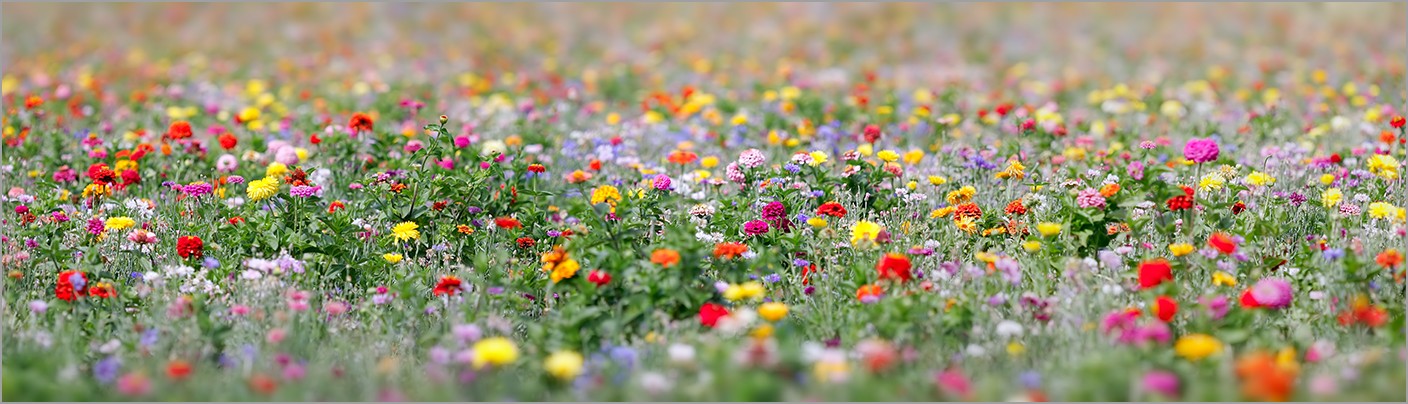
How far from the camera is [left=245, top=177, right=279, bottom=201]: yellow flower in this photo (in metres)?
4.72

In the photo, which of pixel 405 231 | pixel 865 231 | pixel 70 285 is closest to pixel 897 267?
pixel 865 231

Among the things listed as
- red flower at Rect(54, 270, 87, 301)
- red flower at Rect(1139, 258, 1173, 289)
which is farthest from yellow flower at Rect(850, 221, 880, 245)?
red flower at Rect(54, 270, 87, 301)

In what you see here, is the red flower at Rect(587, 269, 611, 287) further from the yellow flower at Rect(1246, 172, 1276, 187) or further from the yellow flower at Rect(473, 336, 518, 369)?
the yellow flower at Rect(1246, 172, 1276, 187)

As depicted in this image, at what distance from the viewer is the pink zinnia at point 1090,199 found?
4188 millimetres

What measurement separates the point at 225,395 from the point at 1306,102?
9.05m

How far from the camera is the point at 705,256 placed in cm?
428

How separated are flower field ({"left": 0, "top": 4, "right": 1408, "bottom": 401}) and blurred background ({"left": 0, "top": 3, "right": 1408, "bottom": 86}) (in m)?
3.38

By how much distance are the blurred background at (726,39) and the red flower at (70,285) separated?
24.4 feet

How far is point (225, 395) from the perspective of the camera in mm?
3184

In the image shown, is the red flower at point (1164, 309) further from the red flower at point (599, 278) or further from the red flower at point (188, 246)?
the red flower at point (188, 246)

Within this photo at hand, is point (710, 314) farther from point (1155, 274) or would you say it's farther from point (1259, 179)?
point (1259, 179)

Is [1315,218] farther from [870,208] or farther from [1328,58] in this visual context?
[1328,58]

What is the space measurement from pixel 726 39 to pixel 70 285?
11374mm

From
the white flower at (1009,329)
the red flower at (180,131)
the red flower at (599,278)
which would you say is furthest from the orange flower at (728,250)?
the red flower at (180,131)
